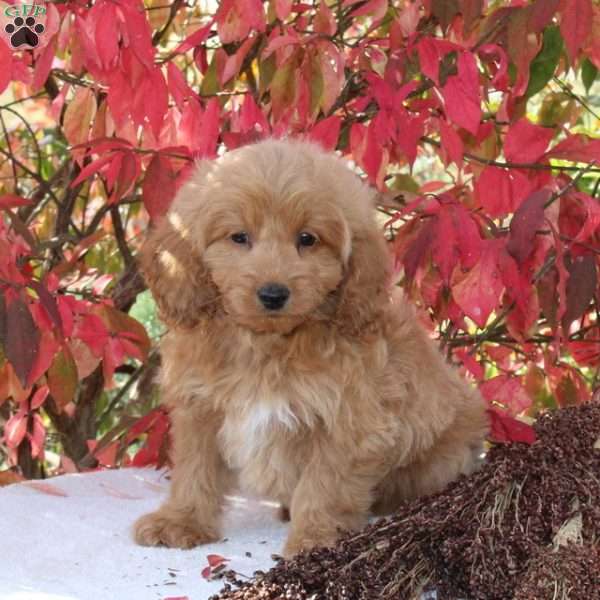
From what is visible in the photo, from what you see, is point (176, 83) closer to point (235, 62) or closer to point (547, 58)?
point (235, 62)

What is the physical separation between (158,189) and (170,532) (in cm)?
104

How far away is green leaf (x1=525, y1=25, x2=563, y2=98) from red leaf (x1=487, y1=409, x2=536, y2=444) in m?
1.07

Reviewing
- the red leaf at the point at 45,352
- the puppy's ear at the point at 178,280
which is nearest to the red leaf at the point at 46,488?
the red leaf at the point at 45,352

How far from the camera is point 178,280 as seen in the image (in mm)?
3293

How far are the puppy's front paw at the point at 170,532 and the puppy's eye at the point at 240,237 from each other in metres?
0.89

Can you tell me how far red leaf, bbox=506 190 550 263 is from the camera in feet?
10.4

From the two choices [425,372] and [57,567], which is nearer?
[57,567]

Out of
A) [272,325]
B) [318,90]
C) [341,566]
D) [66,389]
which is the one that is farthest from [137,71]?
[341,566]

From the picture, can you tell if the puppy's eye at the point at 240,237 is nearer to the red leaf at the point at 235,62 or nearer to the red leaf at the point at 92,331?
the red leaf at the point at 235,62

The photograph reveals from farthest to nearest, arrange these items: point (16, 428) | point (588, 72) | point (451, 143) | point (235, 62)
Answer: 1. point (16, 428)
2. point (588, 72)
3. point (235, 62)
4. point (451, 143)

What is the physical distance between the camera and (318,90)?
11.9ft

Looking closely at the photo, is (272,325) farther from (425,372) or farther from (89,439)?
(89,439)

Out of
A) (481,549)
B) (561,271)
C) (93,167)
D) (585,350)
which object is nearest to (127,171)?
(93,167)

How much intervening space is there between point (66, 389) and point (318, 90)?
1.37m
